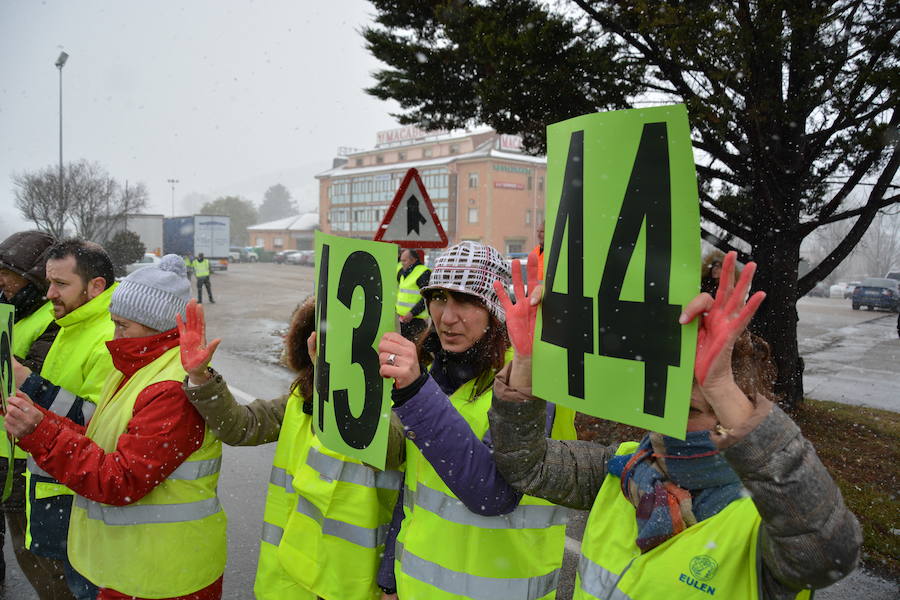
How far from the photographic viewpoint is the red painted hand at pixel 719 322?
3.92ft

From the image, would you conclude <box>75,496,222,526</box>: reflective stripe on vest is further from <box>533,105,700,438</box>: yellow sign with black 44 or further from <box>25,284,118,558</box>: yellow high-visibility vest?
<box>533,105,700,438</box>: yellow sign with black 44

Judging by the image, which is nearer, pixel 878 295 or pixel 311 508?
pixel 311 508

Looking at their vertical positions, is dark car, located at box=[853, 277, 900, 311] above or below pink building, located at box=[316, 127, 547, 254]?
below

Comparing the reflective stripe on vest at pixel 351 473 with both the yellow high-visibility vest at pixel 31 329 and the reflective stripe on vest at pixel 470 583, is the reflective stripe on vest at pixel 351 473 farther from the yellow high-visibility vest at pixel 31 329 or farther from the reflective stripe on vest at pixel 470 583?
the yellow high-visibility vest at pixel 31 329

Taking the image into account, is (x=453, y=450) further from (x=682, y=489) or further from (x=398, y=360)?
(x=682, y=489)

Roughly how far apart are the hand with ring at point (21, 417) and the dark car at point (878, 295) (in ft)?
102

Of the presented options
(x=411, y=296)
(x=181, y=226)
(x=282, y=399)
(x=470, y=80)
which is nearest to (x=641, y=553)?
(x=282, y=399)

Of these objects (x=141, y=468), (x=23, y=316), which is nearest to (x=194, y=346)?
(x=141, y=468)

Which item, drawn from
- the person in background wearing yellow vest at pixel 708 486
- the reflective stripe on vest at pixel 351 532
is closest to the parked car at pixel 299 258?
A: the reflective stripe on vest at pixel 351 532

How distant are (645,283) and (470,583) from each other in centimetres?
112

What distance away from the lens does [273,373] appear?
1028 centimetres

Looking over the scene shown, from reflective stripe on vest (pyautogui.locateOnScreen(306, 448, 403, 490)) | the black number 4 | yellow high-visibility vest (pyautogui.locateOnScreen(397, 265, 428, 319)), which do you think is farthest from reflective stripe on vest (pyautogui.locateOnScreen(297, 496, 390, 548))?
yellow high-visibility vest (pyautogui.locateOnScreen(397, 265, 428, 319))

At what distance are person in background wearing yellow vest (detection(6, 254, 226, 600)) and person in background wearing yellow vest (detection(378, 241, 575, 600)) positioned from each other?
0.71 metres

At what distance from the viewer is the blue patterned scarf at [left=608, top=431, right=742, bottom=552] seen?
143cm
